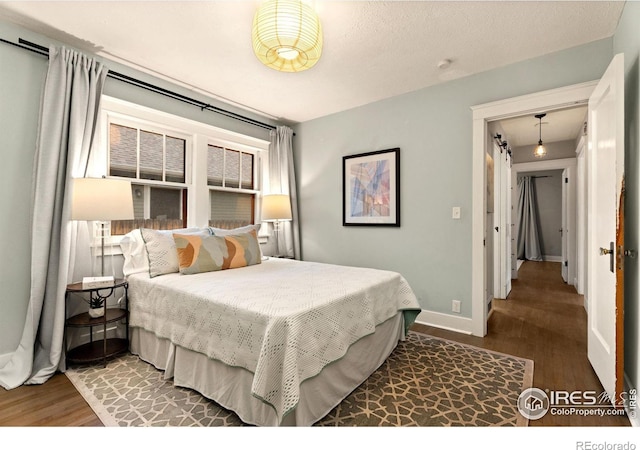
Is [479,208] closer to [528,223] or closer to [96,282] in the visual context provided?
[96,282]

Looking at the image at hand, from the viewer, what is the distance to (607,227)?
1941 millimetres

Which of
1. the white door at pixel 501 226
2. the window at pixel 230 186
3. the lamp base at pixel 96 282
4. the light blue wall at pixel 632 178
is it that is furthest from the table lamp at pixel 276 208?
the light blue wall at pixel 632 178

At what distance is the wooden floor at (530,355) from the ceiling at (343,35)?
2529 mm

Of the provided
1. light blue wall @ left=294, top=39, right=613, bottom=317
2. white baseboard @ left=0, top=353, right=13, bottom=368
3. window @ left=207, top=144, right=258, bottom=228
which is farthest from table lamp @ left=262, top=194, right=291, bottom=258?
white baseboard @ left=0, top=353, right=13, bottom=368

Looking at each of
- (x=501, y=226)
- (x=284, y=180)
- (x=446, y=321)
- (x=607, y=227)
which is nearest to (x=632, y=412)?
(x=607, y=227)

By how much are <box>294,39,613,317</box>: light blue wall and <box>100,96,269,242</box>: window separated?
43.9 inches

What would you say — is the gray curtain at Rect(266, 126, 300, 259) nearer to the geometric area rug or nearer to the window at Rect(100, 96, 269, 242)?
the window at Rect(100, 96, 269, 242)

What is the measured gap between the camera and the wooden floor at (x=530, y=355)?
1.72 metres

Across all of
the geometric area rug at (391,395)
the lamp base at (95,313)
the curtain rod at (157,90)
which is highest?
the curtain rod at (157,90)

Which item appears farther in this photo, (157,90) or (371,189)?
(371,189)

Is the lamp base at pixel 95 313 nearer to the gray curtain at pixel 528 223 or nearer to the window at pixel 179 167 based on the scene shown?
the window at pixel 179 167

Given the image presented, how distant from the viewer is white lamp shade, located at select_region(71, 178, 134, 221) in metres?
2.22

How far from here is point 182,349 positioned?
2.05m

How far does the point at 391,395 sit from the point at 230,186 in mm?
2974
